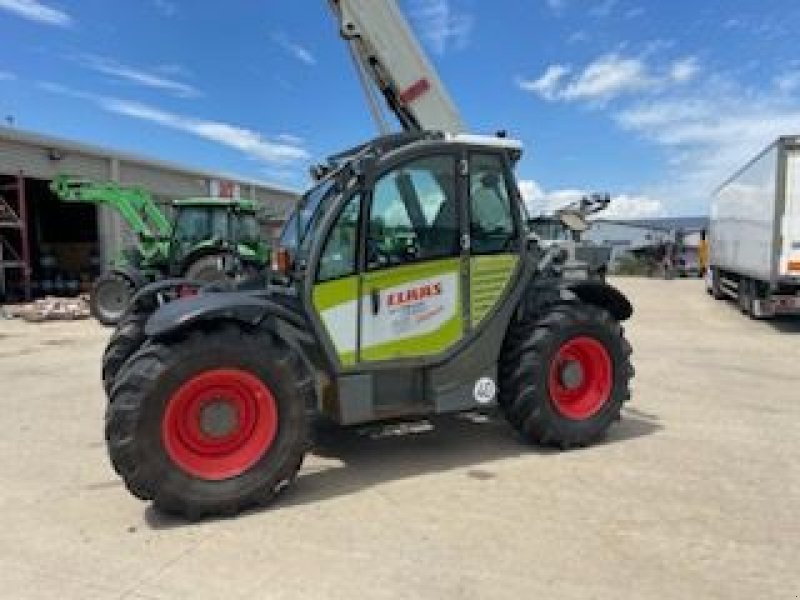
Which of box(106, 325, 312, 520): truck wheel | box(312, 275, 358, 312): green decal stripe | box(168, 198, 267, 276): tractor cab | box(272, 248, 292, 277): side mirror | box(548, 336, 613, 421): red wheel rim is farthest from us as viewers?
box(168, 198, 267, 276): tractor cab

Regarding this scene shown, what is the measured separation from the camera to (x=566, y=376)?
224 inches

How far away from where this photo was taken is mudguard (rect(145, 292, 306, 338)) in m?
4.43

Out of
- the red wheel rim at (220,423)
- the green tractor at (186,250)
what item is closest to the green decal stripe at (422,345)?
the red wheel rim at (220,423)

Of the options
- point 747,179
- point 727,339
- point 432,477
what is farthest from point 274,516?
point 747,179

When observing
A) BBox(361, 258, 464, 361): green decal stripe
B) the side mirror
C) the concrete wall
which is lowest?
BBox(361, 258, 464, 361): green decal stripe

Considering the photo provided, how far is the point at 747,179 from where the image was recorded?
50.3ft

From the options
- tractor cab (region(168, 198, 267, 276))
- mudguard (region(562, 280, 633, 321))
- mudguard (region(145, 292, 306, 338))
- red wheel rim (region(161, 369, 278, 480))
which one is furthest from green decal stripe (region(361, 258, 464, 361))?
tractor cab (region(168, 198, 267, 276))

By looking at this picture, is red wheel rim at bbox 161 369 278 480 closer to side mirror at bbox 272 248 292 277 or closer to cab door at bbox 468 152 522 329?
side mirror at bbox 272 248 292 277

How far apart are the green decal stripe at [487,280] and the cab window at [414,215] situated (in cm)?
22

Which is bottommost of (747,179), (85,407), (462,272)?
(85,407)

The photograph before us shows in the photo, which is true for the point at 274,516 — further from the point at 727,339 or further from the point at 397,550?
the point at 727,339

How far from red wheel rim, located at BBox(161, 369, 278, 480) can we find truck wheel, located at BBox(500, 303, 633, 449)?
6.23ft

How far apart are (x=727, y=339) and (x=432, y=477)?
8.72 meters

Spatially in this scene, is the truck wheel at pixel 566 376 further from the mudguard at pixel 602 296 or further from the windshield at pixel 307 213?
the windshield at pixel 307 213
